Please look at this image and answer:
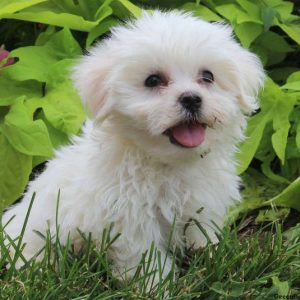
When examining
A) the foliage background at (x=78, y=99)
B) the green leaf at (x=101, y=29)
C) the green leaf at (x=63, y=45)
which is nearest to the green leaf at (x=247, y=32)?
the foliage background at (x=78, y=99)

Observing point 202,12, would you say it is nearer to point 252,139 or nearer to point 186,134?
point 252,139

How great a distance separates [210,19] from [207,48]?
135cm

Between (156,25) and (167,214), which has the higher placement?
(156,25)

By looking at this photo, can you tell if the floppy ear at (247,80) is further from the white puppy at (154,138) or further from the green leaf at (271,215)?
the green leaf at (271,215)

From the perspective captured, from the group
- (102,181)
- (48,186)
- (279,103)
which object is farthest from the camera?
(279,103)

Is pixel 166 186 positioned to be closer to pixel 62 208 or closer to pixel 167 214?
pixel 167 214

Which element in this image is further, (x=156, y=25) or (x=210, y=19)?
(x=210, y=19)

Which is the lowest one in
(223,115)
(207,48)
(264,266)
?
(264,266)

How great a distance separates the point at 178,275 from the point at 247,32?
1713 mm

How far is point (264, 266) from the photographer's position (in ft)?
10.0

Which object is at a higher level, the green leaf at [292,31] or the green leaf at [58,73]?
the green leaf at [292,31]

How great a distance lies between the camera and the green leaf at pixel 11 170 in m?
3.73

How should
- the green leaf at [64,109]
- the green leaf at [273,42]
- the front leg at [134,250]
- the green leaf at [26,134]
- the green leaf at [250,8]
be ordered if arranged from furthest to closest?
the green leaf at [273,42] → the green leaf at [250,8] → the green leaf at [64,109] → the green leaf at [26,134] → the front leg at [134,250]

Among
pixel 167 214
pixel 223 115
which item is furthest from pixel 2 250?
pixel 223 115
